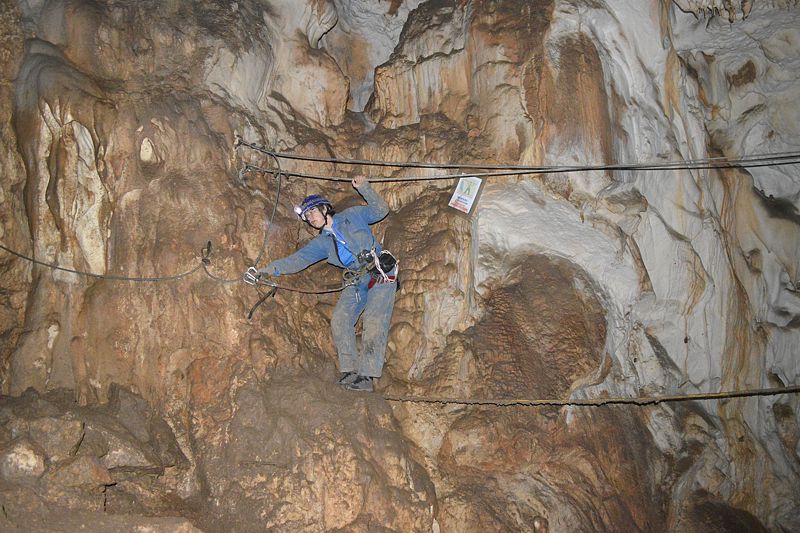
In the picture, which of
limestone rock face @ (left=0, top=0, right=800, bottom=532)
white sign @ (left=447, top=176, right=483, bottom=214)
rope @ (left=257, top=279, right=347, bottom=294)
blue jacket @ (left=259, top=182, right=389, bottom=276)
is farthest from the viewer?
white sign @ (left=447, top=176, right=483, bottom=214)

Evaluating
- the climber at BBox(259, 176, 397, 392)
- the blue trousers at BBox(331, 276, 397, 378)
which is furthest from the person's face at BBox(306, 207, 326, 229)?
the blue trousers at BBox(331, 276, 397, 378)

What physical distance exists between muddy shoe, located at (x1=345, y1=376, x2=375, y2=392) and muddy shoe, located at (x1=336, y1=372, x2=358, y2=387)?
0.02m

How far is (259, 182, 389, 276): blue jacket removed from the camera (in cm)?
625

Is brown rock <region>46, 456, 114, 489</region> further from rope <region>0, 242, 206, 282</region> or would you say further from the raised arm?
the raised arm

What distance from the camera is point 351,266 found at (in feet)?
20.8

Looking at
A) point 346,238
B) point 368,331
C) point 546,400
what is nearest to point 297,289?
point 346,238

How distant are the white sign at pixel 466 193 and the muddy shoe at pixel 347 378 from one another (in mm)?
1991

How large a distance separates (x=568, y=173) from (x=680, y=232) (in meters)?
1.50

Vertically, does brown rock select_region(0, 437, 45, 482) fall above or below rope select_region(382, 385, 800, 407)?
below

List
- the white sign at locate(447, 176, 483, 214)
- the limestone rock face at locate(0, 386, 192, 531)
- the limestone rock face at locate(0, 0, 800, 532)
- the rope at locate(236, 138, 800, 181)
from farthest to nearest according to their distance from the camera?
the white sign at locate(447, 176, 483, 214) → the rope at locate(236, 138, 800, 181) → the limestone rock face at locate(0, 0, 800, 532) → the limestone rock face at locate(0, 386, 192, 531)

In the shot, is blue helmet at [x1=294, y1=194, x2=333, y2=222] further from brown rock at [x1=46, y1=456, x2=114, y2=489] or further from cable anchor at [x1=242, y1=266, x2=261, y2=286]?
brown rock at [x1=46, y1=456, x2=114, y2=489]

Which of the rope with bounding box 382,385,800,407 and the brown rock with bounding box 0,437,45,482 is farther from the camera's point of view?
the rope with bounding box 382,385,800,407

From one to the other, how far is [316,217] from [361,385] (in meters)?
1.63

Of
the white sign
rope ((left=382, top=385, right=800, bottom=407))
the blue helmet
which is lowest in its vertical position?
rope ((left=382, top=385, right=800, bottom=407))
